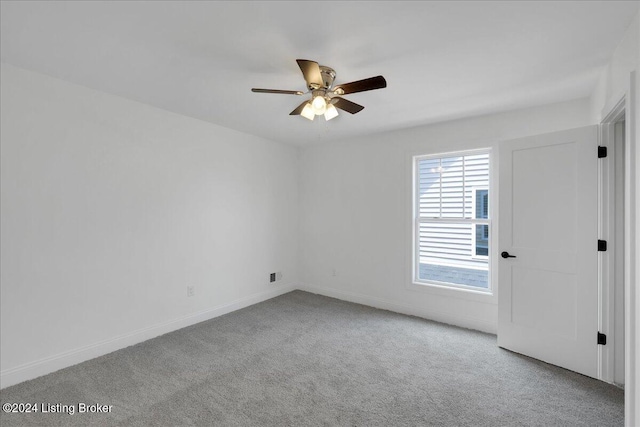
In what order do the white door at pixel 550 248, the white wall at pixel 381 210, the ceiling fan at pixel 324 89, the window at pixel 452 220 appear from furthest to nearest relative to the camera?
1. the window at pixel 452 220
2. the white wall at pixel 381 210
3. the white door at pixel 550 248
4. the ceiling fan at pixel 324 89

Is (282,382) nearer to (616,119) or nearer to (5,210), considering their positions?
(5,210)

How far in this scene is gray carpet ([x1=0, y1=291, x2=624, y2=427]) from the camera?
195 cm

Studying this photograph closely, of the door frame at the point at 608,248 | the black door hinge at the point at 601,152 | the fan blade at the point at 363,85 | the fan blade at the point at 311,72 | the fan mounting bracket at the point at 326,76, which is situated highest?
the fan mounting bracket at the point at 326,76

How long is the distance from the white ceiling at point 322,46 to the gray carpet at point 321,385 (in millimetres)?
2440

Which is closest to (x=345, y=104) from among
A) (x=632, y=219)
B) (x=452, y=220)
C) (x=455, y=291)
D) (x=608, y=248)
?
(x=632, y=219)

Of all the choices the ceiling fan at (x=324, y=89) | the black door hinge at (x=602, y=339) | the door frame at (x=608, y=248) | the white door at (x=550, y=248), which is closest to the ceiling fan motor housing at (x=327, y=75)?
the ceiling fan at (x=324, y=89)

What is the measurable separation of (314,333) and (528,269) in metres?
2.21

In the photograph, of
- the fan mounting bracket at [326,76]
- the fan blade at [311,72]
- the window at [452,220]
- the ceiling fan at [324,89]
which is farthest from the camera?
the window at [452,220]

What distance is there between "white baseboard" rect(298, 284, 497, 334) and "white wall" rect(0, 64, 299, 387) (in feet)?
3.88

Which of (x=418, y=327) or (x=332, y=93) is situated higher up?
(x=332, y=93)

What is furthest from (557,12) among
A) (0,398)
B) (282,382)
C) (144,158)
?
(0,398)

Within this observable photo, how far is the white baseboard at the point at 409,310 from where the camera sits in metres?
3.36

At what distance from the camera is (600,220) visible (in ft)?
7.75

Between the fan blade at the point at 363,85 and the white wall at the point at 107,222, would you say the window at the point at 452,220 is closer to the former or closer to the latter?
the fan blade at the point at 363,85
